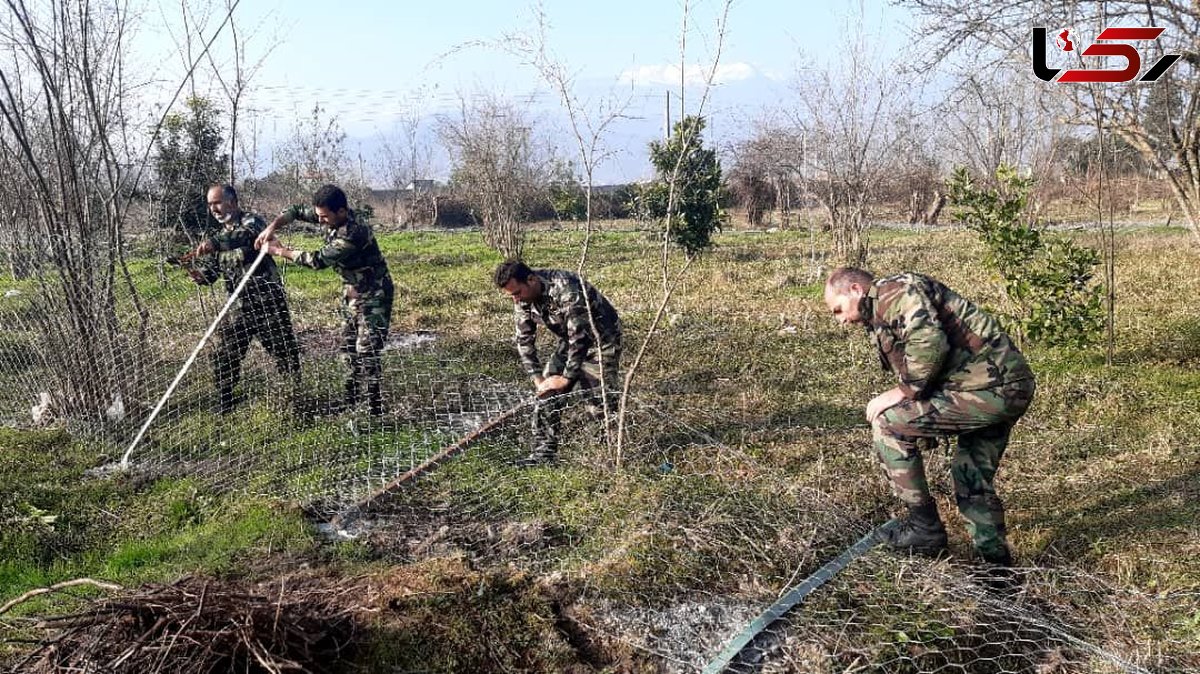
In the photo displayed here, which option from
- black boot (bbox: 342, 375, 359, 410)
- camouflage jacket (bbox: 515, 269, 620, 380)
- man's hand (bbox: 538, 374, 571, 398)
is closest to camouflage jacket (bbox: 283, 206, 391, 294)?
black boot (bbox: 342, 375, 359, 410)

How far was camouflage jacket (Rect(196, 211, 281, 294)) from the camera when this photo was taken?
19.0 ft

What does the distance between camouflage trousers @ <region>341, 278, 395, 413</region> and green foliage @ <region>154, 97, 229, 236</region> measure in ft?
7.02

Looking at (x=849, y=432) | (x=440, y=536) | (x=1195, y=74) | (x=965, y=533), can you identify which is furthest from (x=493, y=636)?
(x=1195, y=74)

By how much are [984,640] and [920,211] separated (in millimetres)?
21497

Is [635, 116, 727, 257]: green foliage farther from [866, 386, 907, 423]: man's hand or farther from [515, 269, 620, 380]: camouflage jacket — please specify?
[866, 386, 907, 423]: man's hand

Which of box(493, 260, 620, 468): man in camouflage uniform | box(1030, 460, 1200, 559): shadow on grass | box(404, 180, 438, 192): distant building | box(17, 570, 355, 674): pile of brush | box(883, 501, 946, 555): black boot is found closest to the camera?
box(17, 570, 355, 674): pile of brush

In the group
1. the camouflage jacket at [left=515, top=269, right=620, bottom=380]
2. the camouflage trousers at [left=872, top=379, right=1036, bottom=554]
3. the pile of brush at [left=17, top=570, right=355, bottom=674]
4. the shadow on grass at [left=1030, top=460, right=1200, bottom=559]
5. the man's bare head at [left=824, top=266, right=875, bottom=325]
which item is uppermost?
the man's bare head at [left=824, top=266, right=875, bottom=325]

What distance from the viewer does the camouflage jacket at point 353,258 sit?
17.7 ft

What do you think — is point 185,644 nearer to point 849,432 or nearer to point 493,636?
point 493,636

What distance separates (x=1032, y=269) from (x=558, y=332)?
4.05 metres

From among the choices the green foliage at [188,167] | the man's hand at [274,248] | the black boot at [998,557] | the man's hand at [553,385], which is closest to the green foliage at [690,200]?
the green foliage at [188,167]

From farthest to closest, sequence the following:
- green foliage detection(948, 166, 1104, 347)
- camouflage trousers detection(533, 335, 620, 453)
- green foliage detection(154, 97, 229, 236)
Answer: green foliage detection(154, 97, 229, 236) → green foliage detection(948, 166, 1104, 347) → camouflage trousers detection(533, 335, 620, 453)

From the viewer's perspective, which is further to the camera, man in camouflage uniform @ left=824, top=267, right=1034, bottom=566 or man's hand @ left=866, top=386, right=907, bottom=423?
man's hand @ left=866, top=386, right=907, bottom=423

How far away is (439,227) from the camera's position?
23.5 metres
